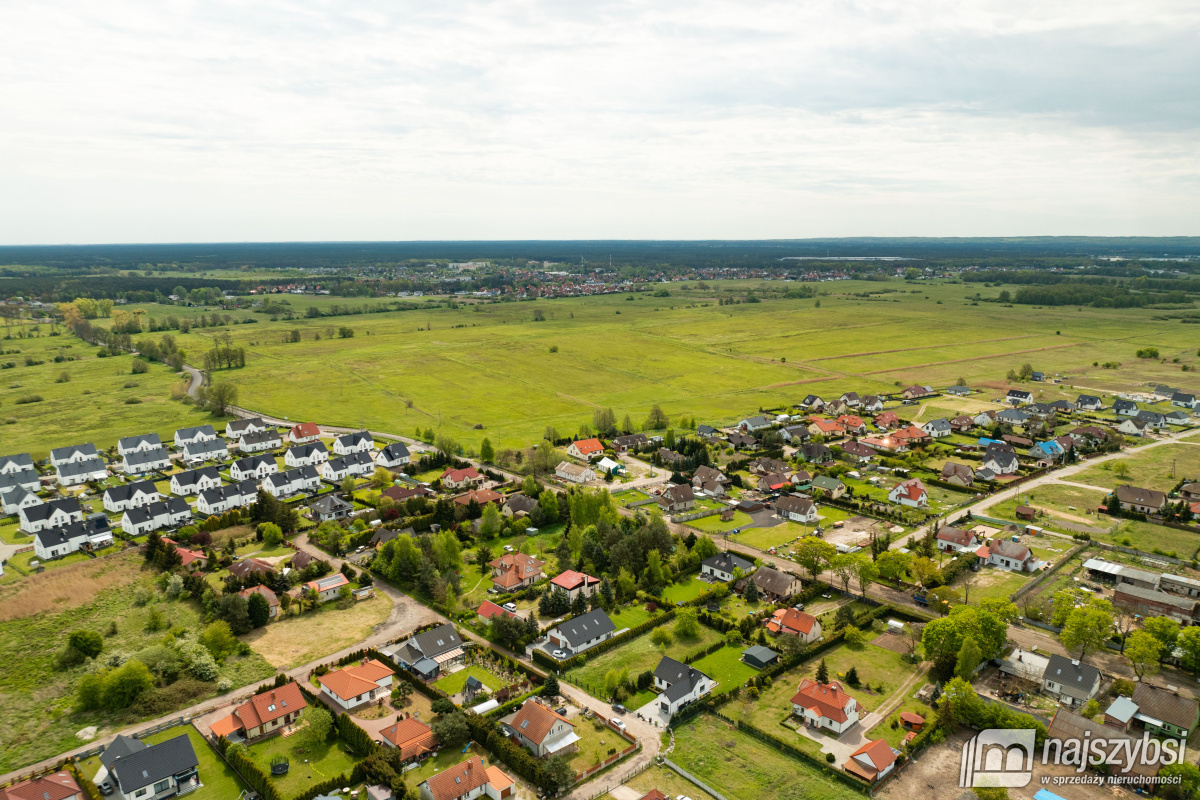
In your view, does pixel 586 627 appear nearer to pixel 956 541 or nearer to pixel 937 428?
pixel 956 541

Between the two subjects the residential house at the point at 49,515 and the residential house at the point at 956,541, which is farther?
the residential house at the point at 49,515

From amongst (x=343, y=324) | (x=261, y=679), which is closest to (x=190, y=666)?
(x=261, y=679)

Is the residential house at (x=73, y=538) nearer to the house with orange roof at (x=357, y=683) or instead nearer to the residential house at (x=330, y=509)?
the residential house at (x=330, y=509)

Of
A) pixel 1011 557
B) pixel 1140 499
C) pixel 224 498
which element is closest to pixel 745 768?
Result: pixel 1011 557

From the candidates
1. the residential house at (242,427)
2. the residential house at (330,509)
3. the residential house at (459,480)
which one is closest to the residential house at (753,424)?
the residential house at (459,480)

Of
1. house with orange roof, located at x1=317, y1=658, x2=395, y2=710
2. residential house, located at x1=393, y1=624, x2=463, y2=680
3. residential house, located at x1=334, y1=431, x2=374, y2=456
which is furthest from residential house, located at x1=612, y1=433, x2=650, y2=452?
house with orange roof, located at x1=317, y1=658, x2=395, y2=710

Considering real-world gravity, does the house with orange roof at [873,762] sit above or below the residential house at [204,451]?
below

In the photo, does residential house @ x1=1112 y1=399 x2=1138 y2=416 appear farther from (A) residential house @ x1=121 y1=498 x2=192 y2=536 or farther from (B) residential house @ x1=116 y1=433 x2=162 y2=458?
(B) residential house @ x1=116 y1=433 x2=162 y2=458
